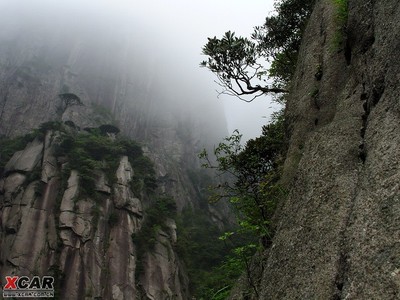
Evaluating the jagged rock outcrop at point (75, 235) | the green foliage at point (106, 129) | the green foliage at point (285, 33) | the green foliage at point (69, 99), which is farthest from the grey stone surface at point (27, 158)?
the green foliage at point (285, 33)

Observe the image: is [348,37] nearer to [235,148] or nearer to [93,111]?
[235,148]

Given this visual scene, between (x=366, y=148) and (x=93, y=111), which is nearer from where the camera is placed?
(x=366, y=148)

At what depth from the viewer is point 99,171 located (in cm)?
4756

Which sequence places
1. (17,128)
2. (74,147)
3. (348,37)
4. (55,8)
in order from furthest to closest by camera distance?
(55,8)
(17,128)
(74,147)
(348,37)

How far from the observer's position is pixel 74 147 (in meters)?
49.7

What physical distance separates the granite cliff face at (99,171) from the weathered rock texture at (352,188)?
35281 millimetres

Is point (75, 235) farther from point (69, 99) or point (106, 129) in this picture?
point (69, 99)

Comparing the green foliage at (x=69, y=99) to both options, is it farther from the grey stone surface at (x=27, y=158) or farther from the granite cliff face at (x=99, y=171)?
the grey stone surface at (x=27, y=158)

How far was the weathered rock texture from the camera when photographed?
3104 millimetres

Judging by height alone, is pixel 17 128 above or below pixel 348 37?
above

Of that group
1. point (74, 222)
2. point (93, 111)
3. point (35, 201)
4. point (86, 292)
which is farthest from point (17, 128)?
point (86, 292)

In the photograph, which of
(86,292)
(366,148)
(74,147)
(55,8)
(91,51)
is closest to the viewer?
(366,148)

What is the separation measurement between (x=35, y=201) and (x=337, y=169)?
4429cm

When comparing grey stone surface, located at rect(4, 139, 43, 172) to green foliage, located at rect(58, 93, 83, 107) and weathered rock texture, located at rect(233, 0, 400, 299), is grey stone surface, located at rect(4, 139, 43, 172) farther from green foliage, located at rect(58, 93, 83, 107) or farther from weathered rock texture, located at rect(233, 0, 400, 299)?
weathered rock texture, located at rect(233, 0, 400, 299)
